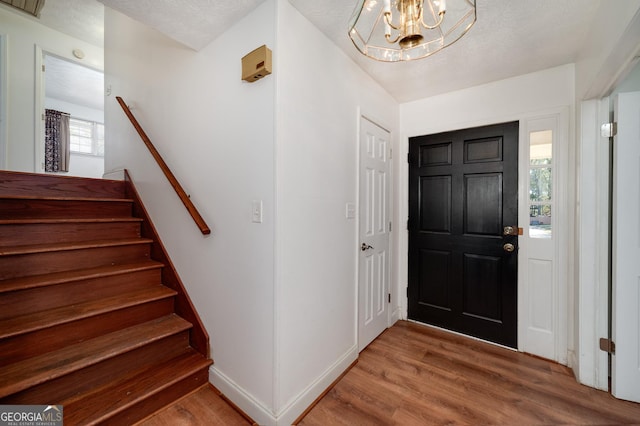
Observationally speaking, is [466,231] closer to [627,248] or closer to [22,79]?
[627,248]

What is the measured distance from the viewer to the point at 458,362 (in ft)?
6.90

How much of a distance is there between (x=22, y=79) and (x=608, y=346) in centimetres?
616

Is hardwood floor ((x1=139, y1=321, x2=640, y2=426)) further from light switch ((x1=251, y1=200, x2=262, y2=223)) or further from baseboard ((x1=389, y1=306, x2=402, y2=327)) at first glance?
light switch ((x1=251, y1=200, x2=262, y2=223))

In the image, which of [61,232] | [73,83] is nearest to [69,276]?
[61,232]

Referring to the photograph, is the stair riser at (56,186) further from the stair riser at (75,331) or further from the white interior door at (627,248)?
the white interior door at (627,248)

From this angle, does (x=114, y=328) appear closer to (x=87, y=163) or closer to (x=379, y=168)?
(x=379, y=168)

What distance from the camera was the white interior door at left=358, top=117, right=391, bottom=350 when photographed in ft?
7.33

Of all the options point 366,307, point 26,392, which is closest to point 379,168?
point 366,307

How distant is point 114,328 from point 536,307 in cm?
323

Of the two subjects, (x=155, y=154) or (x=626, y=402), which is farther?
(x=155, y=154)

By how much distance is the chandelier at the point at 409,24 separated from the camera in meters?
1.08

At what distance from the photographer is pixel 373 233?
239cm

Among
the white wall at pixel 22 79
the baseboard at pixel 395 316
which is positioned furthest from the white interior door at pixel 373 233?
the white wall at pixel 22 79

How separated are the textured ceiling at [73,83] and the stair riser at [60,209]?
275 centimetres
